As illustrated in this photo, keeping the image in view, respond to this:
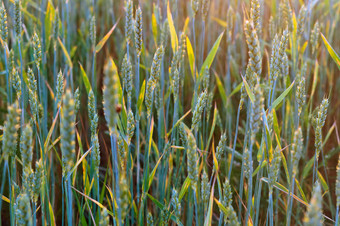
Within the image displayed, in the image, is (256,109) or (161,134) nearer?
(256,109)

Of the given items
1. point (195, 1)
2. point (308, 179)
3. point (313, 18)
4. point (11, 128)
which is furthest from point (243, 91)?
point (313, 18)

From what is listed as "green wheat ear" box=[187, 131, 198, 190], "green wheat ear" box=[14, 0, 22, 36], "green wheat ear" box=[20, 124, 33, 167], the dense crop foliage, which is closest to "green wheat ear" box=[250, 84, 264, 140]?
the dense crop foliage

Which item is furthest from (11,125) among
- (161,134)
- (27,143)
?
(161,134)

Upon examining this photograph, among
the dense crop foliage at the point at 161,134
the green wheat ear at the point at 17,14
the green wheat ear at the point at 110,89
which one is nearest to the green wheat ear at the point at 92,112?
the dense crop foliage at the point at 161,134

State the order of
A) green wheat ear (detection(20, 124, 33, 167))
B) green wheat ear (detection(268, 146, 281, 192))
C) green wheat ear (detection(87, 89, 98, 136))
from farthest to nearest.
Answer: green wheat ear (detection(87, 89, 98, 136)) < green wheat ear (detection(268, 146, 281, 192)) < green wheat ear (detection(20, 124, 33, 167))

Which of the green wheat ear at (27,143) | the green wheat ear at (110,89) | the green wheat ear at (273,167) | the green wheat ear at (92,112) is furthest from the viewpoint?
the green wheat ear at (92,112)

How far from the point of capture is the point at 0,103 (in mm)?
1737

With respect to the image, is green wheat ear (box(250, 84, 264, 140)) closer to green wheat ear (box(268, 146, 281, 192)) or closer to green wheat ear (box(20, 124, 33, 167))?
green wheat ear (box(268, 146, 281, 192))

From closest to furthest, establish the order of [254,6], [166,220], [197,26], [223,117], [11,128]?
1. [11,128]
2. [254,6]
3. [166,220]
4. [223,117]
5. [197,26]

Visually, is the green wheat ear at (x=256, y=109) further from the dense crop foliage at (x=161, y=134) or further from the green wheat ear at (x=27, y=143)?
the green wheat ear at (x=27, y=143)

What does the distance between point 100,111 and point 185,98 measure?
0.41 meters

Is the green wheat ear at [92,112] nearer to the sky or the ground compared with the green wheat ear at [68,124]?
nearer to the ground

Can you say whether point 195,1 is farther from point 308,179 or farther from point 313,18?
point 313,18

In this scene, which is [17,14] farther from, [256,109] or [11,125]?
[256,109]
